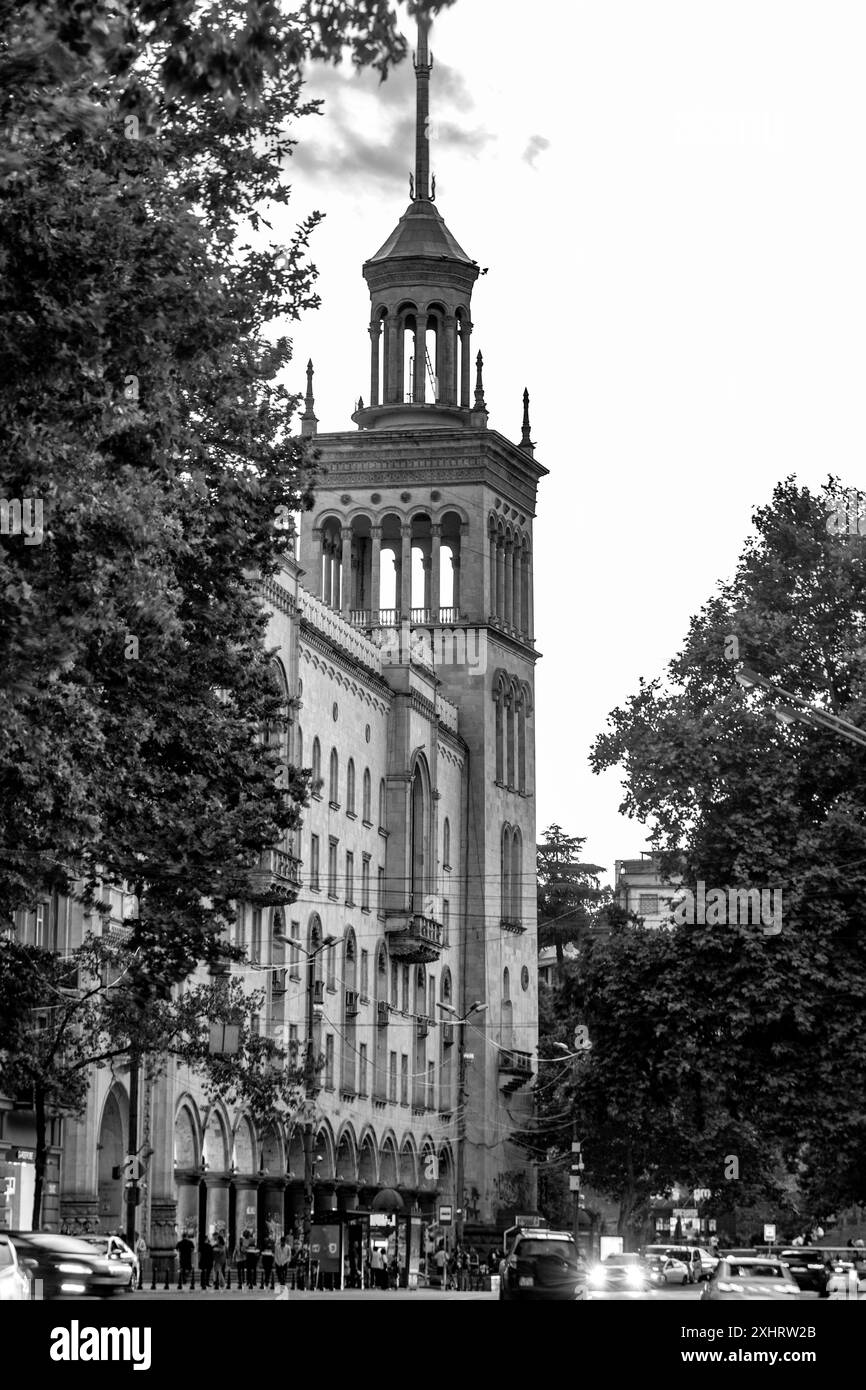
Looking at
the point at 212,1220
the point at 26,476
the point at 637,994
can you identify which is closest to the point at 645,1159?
the point at 637,994

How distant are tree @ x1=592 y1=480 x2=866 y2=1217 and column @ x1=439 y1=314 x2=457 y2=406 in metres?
55.8

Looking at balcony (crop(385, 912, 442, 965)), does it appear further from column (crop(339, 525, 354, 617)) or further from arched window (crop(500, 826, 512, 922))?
column (crop(339, 525, 354, 617))

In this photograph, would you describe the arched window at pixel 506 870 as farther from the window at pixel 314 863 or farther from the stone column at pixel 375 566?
the window at pixel 314 863

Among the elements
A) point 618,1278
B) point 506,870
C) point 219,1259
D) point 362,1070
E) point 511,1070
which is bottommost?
point 618,1278

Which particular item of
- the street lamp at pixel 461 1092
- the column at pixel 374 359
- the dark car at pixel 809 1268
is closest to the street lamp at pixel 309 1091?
the dark car at pixel 809 1268

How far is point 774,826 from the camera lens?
163 ft

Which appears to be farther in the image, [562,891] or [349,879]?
[562,891]

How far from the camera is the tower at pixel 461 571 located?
10312cm

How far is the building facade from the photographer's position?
260 feet

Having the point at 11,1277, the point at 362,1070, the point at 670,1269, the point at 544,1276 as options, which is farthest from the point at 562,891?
the point at 11,1277

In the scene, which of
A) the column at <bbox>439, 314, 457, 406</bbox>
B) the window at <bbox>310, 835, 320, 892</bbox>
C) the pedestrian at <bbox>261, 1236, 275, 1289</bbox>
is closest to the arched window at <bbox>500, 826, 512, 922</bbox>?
the column at <bbox>439, 314, 457, 406</bbox>

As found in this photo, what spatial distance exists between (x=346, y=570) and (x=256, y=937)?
3336 centimetres

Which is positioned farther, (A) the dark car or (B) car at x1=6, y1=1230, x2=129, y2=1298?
(A) the dark car

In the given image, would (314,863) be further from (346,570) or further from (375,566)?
(375,566)
